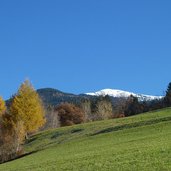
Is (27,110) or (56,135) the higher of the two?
(27,110)

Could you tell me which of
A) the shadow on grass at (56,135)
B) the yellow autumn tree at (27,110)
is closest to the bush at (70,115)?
the yellow autumn tree at (27,110)

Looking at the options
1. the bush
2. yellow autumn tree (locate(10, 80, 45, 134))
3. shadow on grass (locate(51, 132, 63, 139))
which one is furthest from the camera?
the bush

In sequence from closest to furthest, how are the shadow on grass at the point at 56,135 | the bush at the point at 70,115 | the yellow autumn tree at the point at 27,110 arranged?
the shadow on grass at the point at 56,135 < the yellow autumn tree at the point at 27,110 < the bush at the point at 70,115

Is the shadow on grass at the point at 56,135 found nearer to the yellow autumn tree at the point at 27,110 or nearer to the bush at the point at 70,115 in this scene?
the yellow autumn tree at the point at 27,110

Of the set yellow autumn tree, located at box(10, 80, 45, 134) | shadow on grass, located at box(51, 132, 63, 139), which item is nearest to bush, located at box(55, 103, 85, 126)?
yellow autumn tree, located at box(10, 80, 45, 134)

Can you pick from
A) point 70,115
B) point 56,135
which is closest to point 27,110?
point 56,135

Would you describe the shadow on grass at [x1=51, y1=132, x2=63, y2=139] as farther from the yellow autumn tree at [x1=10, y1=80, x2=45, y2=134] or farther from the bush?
the bush

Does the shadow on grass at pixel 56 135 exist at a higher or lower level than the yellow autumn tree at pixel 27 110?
lower

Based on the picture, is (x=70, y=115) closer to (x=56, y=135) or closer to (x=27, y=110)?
Answer: (x=27, y=110)

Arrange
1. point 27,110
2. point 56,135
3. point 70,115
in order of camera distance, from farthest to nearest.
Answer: point 70,115
point 27,110
point 56,135

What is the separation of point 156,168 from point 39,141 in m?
45.6

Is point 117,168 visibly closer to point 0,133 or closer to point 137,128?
point 137,128

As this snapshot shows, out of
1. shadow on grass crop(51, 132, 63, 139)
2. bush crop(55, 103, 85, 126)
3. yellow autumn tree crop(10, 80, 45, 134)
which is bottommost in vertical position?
shadow on grass crop(51, 132, 63, 139)

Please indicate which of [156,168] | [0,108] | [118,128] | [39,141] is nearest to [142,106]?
[0,108]
